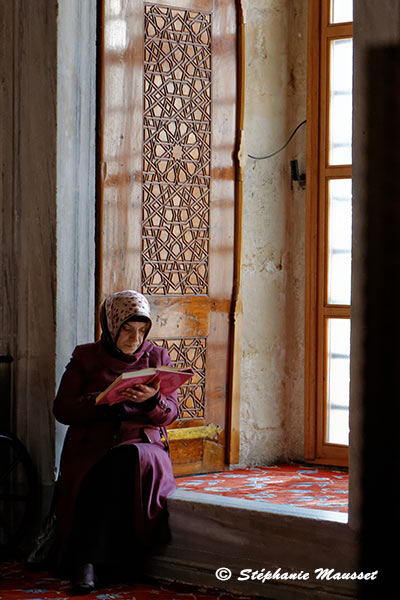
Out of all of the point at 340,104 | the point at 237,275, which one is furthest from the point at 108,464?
the point at 340,104

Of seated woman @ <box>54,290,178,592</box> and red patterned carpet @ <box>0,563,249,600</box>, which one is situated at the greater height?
seated woman @ <box>54,290,178,592</box>

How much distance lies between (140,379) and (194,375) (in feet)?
4.59

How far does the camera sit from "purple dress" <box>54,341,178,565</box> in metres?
3.99

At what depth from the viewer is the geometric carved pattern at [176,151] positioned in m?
4.97

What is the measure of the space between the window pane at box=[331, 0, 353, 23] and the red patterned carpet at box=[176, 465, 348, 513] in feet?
8.70

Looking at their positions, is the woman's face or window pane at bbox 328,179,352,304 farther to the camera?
window pane at bbox 328,179,352,304

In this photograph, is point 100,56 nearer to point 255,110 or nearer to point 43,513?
point 255,110

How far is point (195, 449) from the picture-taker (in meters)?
5.26

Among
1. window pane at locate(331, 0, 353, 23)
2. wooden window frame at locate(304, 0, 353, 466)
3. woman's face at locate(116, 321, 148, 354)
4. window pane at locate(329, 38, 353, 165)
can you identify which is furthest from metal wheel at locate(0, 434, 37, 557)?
window pane at locate(331, 0, 353, 23)

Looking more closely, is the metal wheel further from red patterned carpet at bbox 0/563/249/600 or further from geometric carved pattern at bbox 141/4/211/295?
geometric carved pattern at bbox 141/4/211/295

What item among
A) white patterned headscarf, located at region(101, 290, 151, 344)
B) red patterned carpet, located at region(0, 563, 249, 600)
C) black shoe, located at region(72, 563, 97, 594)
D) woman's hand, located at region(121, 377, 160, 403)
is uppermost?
white patterned headscarf, located at region(101, 290, 151, 344)

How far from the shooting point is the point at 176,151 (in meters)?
5.12

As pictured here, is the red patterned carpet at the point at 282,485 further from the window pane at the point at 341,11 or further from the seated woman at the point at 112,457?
the window pane at the point at 341,11

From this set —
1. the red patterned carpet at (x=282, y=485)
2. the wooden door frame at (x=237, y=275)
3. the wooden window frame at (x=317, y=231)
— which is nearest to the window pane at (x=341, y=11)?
the wooden window frame at (x=317, y=231)
